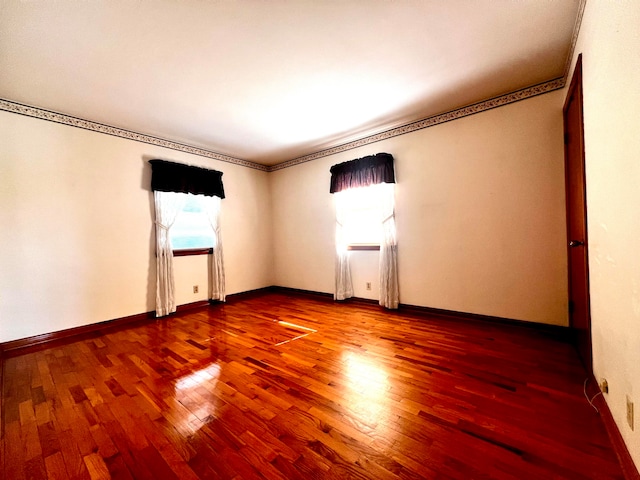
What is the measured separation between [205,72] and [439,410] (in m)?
3.29

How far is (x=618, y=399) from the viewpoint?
4.04ft

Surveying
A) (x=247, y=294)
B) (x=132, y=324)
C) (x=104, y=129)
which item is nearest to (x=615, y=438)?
(x=132, y=324)

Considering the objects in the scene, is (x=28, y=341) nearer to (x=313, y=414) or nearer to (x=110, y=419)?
(x=110, y=419)

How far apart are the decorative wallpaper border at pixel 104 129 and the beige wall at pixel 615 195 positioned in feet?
15.2

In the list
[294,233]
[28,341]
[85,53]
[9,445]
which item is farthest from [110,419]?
[294,233]

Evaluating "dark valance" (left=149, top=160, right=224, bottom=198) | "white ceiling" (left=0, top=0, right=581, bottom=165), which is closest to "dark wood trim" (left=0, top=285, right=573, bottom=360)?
"dark valance" (left=149, top=160, right=224, bottom=198)

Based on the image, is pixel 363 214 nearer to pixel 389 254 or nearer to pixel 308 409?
pixel 389 254

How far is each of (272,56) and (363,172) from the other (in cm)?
209

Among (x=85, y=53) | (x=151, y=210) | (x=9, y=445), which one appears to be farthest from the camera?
(x=151, y=210)

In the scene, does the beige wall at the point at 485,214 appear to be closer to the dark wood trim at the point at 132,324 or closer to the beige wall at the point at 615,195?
the dark wood trim at the point at 132,324

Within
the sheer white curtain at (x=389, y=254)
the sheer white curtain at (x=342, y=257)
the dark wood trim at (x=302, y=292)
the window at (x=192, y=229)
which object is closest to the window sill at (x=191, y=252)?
the window at (x=192, y=229)

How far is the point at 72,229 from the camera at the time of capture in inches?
121

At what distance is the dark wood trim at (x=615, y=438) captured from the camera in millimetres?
1046

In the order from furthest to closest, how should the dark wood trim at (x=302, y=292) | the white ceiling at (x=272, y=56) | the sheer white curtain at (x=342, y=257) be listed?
the dark wood trim at (x=302, y=292), the sheer white curtain at (x=342, y=257), the white ceiling at (x=272, y=56)
